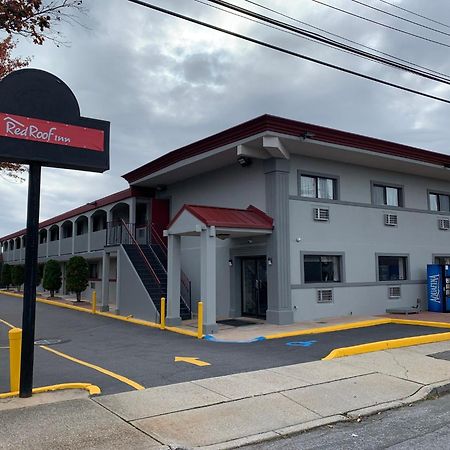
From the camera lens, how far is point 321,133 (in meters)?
16.1

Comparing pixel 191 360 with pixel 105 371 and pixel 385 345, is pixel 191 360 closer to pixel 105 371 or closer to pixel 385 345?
pixel 105 371

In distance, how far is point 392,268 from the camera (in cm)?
2000

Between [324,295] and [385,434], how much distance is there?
1155 cm

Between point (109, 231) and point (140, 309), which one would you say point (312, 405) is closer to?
point (140, 309)

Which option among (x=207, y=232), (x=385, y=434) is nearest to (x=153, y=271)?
(x=207, y=232)

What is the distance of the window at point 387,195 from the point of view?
1989 centimetres

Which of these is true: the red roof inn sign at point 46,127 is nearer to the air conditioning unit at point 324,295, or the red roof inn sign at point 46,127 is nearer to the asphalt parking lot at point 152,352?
the asphalt parking lot at point 152,352

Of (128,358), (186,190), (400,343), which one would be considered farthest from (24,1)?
(186,190)

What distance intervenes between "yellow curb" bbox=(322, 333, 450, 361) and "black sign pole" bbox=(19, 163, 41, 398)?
581 cm

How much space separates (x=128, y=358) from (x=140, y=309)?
8.12 metres

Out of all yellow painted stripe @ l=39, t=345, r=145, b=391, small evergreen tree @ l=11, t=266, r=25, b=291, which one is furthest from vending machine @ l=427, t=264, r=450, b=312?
small evergreen tree @ l=11, t=266, r=25, b=291

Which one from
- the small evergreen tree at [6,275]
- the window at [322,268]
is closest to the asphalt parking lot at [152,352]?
the window at [322,268]

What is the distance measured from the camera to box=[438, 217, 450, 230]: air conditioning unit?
72.7 feet

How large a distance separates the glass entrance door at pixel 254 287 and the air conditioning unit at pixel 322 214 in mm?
2455
